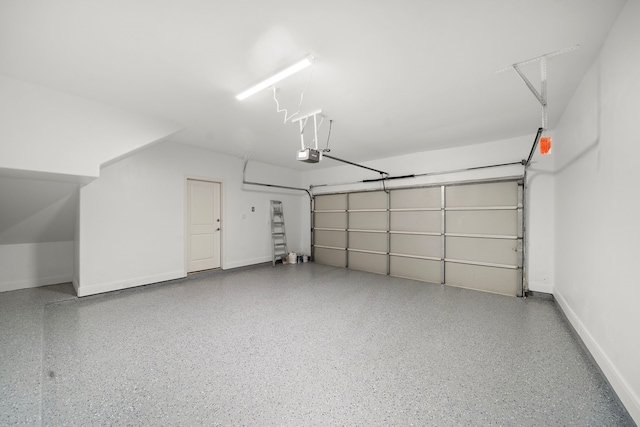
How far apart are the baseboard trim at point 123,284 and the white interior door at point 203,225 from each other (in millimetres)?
424

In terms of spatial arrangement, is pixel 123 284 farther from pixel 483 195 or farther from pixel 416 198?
pixel 483 195

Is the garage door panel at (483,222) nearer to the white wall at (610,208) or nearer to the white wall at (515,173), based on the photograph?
the white wall at (515,173)

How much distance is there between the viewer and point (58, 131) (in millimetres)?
2709

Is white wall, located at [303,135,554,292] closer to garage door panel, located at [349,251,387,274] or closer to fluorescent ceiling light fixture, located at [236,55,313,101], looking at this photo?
garage door panel, located at [349,251,387,274]

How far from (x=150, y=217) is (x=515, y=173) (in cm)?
640

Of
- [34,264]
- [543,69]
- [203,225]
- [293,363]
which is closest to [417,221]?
[543,69]

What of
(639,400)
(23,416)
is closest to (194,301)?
(23,416)

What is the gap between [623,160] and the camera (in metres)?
1.71

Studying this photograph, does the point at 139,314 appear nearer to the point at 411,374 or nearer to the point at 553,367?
the point at 411,374

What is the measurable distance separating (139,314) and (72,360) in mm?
1041

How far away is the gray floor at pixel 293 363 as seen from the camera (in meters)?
1.57

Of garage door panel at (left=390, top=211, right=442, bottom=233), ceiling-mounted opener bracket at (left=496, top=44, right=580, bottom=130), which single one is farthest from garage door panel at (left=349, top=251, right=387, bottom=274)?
ceiling-mounted opener bracket at (left=496, top=44, right=580, bottom=130)

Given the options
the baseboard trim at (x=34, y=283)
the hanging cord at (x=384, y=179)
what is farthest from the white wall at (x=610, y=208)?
the baseboard trim at (x=34, y=283)

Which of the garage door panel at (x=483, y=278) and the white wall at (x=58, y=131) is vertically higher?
the white wall at (x=58, y=131)
